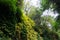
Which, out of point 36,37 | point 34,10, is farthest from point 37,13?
point 36,37

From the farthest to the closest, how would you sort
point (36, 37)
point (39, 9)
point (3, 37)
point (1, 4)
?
point (39, 9), point (36, 37), point (1, 4), point (3, 37)

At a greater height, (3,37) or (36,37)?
(36,37)

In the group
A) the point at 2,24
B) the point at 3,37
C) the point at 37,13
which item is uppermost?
the point at 37,13

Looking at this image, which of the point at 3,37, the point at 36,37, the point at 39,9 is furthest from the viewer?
the point at 39,9

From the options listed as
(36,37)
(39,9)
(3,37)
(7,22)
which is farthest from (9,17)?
(39,9)

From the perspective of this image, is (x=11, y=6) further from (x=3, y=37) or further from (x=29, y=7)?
(x=29, y=7)

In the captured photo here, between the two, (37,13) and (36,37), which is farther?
(37,13)

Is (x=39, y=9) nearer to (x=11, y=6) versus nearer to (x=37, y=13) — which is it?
(x=37, y=13)

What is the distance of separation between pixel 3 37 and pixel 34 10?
11564 millimetres

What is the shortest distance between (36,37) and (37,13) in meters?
7.59

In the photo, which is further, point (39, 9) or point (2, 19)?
point (39, 9)

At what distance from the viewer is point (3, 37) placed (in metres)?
10.9

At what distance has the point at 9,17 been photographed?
12078 mm

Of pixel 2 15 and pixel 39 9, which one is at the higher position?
pixel 39 9
